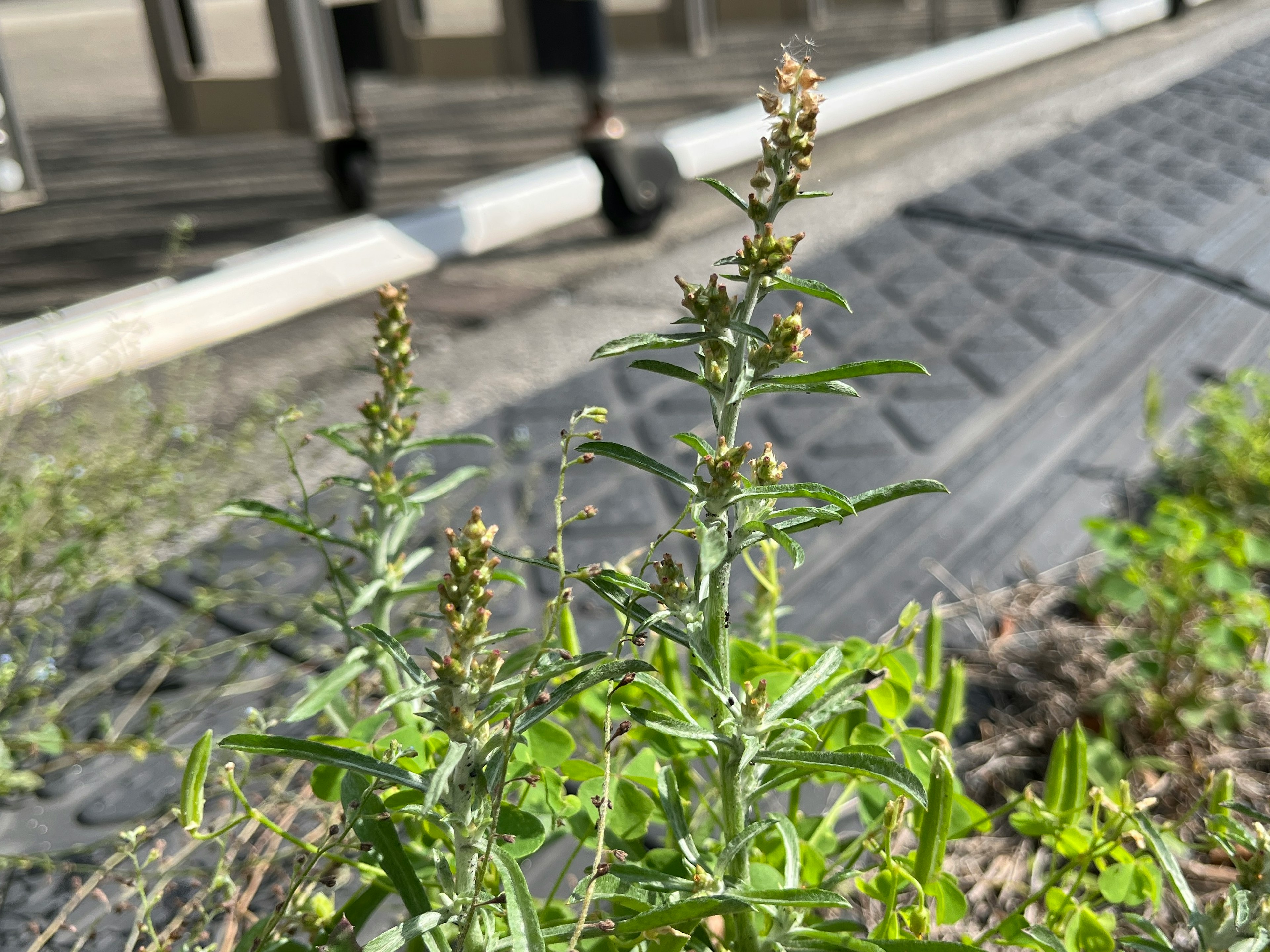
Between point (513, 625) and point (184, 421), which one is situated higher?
point (184, 421)

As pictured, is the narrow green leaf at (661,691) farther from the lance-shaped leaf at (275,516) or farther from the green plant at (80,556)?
the green plant at (80,556)

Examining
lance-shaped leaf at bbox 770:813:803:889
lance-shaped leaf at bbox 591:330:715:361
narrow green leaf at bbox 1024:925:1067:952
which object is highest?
lance-shaped leaf at bbox 591:330:715:361

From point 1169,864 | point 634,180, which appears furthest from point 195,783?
point 634,180

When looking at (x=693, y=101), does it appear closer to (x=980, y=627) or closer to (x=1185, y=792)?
(x=980, y=627)

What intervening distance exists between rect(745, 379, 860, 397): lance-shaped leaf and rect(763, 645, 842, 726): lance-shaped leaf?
0.56 ft

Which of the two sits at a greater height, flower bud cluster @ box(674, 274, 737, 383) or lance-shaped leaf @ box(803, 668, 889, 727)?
flower bud cluster @ box(674, 274, 737, 383)

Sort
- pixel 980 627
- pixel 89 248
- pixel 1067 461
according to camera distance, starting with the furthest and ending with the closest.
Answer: pixel 89 248, pixel 1067 461, pixel 980 627

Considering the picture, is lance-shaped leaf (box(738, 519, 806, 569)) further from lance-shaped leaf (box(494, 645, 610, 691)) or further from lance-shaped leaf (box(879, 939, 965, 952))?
lance-shaped leaf (box(879, 939, 965, 952))

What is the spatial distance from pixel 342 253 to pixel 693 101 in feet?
8.69

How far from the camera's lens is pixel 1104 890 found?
2.45 ft

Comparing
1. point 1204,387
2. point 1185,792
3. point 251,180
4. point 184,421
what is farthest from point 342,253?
point 1185,792

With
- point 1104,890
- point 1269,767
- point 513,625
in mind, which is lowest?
point 1269,767

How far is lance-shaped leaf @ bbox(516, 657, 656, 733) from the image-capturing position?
0.54 meters

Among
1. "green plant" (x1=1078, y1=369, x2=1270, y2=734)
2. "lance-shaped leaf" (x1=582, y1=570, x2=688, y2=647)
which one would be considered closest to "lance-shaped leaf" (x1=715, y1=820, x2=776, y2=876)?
"lance-shaped leaf" (x1=582, y1=570, x2=688, y2=647)
